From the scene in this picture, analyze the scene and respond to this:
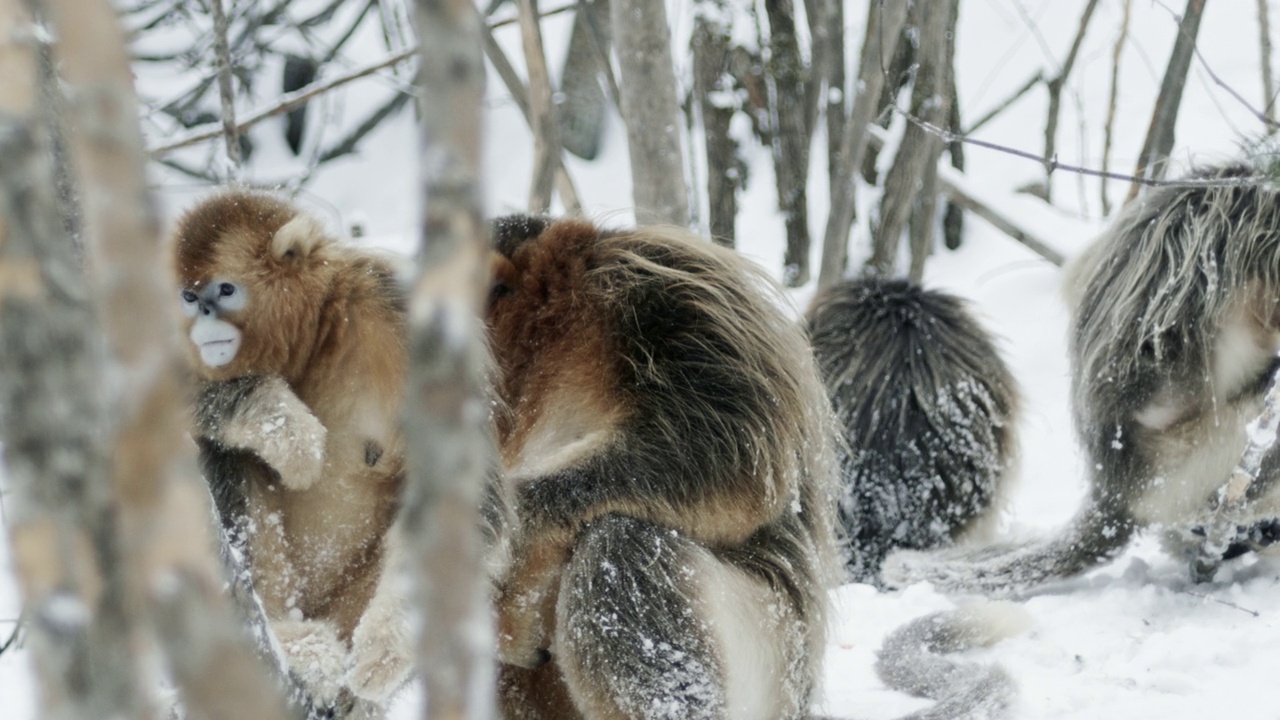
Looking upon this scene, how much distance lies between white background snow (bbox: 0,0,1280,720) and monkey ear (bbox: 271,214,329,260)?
0.33m

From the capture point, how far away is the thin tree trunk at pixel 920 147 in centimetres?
596

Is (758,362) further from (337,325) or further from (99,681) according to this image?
(99,681)

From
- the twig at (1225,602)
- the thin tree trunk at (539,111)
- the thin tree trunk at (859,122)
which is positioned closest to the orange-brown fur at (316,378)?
the thin tree trunk at (539,111)

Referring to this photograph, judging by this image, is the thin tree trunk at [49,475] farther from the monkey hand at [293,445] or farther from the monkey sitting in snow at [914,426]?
the monkey sitting in snow at [914,426]

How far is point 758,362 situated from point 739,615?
60 cm

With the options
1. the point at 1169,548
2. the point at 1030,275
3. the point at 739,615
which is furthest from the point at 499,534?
the point at 1030,275

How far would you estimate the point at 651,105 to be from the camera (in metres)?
4.83

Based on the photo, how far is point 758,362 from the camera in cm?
308

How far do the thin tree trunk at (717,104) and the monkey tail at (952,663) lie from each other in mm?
3176

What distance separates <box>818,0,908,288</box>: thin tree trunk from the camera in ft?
18.6

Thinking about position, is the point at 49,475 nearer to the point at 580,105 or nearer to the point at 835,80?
the point at 835,80

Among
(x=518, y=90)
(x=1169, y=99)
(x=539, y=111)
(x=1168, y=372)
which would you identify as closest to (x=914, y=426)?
(x=1168, y=372)

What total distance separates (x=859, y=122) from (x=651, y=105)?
4.43ft

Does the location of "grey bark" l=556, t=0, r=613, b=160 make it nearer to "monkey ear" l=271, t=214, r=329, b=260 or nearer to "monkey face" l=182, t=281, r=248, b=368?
"monkey ear" l=271, t=214, r=329, b=260
